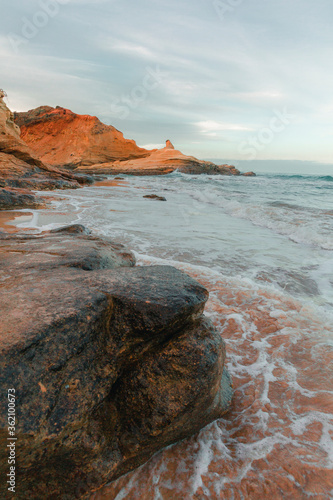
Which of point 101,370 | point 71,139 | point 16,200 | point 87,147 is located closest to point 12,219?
point 16,200

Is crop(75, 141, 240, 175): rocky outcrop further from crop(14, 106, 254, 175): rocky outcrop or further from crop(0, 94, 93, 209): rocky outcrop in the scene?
crop(0, 94, 93, 209): rocky outcrop

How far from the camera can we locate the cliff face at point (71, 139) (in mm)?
47094

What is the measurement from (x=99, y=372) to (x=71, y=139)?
54.4 meters

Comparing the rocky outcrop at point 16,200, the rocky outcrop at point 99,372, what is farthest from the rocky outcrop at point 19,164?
the rocky outcrop at point 99,372

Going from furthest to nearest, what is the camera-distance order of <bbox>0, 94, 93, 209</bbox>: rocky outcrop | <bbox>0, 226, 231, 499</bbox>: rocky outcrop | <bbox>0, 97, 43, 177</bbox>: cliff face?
Result: <bbox>0, 97, 43, 177</bbox>: cliff face < <bbox>0, 94, 93, 209</bbox>: rocky outcrop < <bbox>0, 226, 231, 499</bbox>: rocky outcrop

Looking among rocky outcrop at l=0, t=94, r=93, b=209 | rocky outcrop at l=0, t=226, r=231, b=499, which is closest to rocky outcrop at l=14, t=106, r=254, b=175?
rocky outcrop at l=0, t=94, r=93, b=209

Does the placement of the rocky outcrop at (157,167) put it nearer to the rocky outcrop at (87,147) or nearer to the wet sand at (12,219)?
the rocky outcrop at (87,147)

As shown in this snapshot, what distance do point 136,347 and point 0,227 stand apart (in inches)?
205

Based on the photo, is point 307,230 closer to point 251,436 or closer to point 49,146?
point 251,436

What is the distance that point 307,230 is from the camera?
6602 millimetres

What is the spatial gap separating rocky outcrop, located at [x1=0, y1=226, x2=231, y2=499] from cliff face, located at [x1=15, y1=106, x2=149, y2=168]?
4749 cm

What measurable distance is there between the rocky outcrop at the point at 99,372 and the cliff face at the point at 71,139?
156 ft

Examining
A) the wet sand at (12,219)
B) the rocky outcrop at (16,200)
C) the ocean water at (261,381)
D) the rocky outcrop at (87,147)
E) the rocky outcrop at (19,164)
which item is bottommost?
the ocean water at (261,381)

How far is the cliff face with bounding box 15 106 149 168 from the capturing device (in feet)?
155
